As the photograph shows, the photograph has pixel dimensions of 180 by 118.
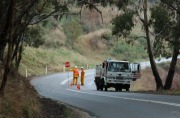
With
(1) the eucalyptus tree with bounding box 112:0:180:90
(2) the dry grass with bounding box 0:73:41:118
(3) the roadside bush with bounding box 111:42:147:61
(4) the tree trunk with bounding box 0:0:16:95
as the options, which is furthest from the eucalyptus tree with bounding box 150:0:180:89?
(3) the roadside bush with bounding box 111:42:147:61

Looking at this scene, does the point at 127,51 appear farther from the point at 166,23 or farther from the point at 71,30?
the point at 166,23

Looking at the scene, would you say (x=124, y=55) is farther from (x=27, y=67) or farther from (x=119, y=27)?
(x=119, y=27)

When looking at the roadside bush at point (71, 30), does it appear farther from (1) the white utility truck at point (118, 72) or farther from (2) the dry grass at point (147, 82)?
(1) the white utility truck at point (118, 72)

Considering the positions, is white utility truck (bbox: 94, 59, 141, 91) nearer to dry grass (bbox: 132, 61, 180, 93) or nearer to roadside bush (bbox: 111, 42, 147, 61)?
dry grass (bbox: 132, 61, 180, 93)

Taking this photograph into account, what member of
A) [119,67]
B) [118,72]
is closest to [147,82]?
[119,67]

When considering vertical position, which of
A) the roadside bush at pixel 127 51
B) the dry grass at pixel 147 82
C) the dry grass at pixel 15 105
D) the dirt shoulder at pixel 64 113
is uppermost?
the roadside bush at pixel 127 51

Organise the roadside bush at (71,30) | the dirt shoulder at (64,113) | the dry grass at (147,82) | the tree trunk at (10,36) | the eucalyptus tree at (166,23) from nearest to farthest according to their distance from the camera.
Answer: the tree trunk at (10,36) < the dirt shoulder at (64,113) < the eucalyptus tree at (166,23) < the dry grass at (147,82) < the roadside bush at (71,30)

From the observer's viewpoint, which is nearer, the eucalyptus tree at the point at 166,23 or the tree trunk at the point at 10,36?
the tree trunk at the point at 10,36

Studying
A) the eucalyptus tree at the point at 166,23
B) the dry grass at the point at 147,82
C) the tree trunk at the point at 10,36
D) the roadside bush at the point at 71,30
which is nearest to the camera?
the tree trunk at the point at 10,36

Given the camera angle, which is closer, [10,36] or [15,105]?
[10,36]

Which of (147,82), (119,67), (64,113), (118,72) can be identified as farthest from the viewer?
(147,82)

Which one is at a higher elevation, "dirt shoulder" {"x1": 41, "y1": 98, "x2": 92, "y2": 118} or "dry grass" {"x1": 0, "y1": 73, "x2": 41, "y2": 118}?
"dry grass" {"x1": 0, "y1": 73, "x2": 41, "y2": 118}

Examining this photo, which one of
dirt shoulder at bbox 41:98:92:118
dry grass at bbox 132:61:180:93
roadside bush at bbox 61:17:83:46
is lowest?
dirt shoulder at bbox 41:98:92:118

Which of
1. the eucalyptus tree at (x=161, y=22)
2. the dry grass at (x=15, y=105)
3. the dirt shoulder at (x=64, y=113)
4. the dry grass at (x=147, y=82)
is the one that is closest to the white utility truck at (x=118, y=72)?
the eucalyptus tree at (x=161, y=22)
